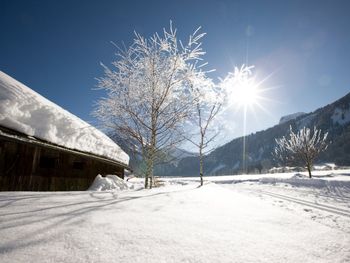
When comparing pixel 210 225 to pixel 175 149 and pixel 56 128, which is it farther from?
pixel 175 149

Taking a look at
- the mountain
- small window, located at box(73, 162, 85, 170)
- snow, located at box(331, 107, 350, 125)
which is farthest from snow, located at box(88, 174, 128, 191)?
snow, located at box(331, 107, 350, 125)

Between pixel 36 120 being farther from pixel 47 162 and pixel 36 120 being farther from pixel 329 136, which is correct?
pixel 329 136

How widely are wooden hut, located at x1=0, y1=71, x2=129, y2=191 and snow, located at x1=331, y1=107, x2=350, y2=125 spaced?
503ft

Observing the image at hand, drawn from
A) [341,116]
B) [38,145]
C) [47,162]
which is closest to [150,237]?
[38,145]

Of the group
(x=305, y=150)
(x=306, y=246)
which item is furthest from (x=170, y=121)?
(x=305, y=150)

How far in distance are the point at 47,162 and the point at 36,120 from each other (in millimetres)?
2359

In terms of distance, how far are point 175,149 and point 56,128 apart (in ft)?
18.0

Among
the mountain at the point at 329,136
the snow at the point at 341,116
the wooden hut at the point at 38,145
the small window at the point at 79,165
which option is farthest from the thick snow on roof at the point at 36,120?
the snow at the point at 341,116

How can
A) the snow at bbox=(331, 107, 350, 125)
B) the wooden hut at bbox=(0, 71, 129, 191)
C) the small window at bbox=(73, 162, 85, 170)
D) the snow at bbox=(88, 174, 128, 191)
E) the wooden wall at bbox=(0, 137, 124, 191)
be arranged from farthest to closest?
the snow at bbox=(331, 107, 350, 125)
the small window at bbox=(73, 162, 85, 170)
the snow at bbox=(88, 174, 128, 191)
the wooden wall at bbox=(0, 137, 124, 191)
the wooden hut at bbox=(0, 71, 129, 191)

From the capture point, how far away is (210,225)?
2.68 m

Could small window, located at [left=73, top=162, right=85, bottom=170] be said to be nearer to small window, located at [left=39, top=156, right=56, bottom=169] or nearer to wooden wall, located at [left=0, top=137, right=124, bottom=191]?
wooden wall, located at [left=0, top=137, right=124, bottom=191]

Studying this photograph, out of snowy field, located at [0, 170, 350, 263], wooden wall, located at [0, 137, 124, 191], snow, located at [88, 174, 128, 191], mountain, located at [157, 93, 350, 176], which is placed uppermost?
mountain, located at [157, 93, 350, 176]

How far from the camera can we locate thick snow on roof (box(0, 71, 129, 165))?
536 cm

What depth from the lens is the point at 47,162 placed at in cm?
789
